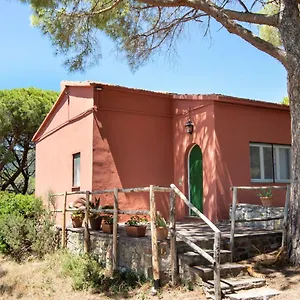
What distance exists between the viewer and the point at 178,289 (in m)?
6.21

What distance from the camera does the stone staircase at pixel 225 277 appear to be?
18.7ft

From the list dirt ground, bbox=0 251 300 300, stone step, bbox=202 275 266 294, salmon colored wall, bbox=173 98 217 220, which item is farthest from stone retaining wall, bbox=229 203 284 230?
stone step, bbox=202 275 266 294

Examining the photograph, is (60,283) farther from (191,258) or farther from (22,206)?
(22,206)

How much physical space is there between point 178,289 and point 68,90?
863 centimetres

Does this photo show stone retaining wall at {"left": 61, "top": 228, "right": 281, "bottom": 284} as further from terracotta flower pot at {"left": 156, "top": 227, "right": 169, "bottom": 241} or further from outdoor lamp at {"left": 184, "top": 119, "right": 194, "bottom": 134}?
outdoor lamp at {"left": 184, "top": 119, "right": 194, "bottom": 134}

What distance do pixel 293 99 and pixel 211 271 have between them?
12.2 ft

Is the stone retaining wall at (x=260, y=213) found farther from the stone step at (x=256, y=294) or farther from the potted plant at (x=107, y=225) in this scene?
the potted plant at (x=107, y=225)

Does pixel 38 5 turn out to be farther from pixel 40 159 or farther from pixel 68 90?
pixel 40 159

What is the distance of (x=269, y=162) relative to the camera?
37.5 feet

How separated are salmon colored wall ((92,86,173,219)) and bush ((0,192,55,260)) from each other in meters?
1.80

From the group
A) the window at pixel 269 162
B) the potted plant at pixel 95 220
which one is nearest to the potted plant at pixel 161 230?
the potted plant at pixel 95 220

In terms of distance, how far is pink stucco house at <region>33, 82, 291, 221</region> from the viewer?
10359mm

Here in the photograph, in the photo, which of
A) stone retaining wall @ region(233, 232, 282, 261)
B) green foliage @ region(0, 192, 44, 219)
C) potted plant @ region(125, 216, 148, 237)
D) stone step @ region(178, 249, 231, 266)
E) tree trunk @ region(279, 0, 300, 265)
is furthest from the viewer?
green foliage @ region(0, 192, 44, 219)

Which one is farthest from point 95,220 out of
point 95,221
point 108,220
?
point 108,220
